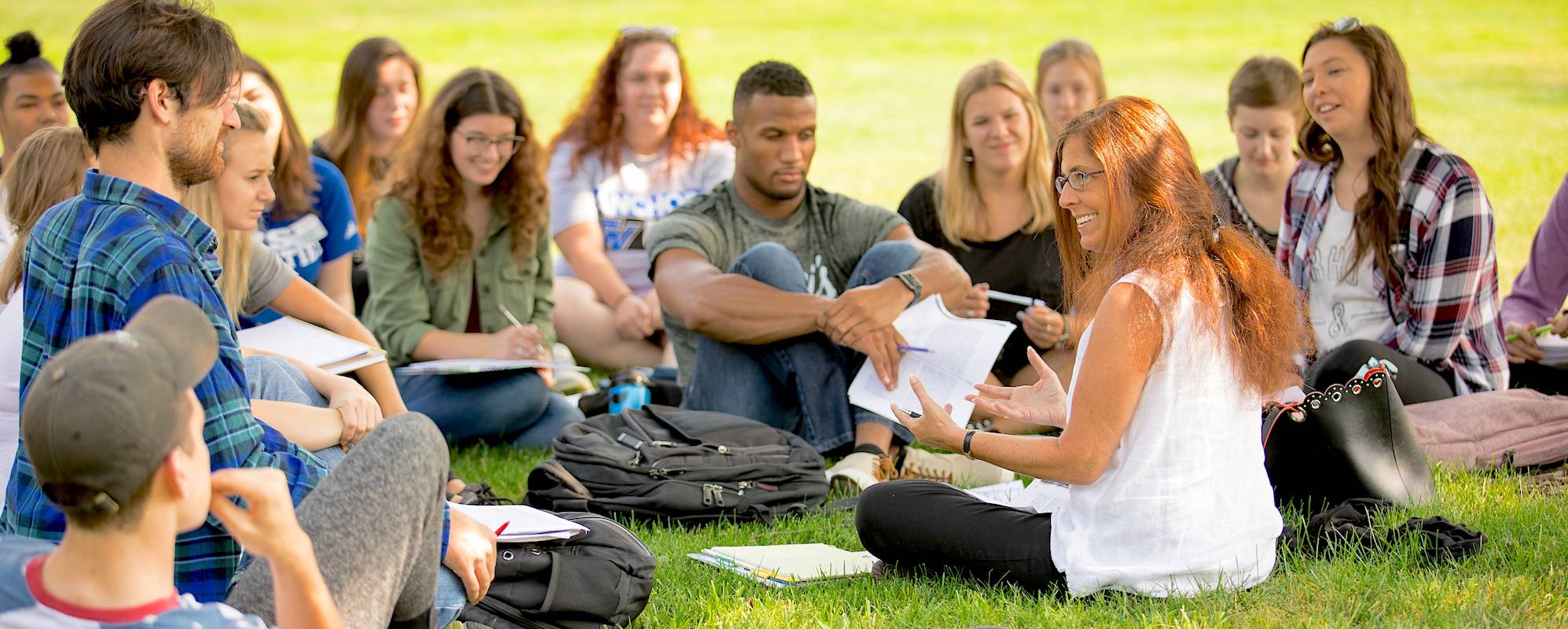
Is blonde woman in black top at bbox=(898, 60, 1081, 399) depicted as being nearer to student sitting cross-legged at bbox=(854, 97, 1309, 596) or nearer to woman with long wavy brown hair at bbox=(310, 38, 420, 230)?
student sitting cross-legged at bbox=(854, 97, 1309, 596)

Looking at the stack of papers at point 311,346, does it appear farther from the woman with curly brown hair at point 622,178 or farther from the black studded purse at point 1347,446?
the black studded purse at point 1347,446

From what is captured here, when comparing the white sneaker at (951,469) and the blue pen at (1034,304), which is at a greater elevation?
the blue pen at (1034,304)

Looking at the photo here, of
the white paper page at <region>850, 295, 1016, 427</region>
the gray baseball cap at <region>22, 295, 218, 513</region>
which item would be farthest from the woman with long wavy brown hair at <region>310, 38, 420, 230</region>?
the gray baseball cap at <region>22, 295, 218, 513</region>

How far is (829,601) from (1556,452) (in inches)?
106

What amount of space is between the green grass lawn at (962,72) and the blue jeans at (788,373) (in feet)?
2.44

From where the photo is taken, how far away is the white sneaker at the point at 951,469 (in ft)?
15.7

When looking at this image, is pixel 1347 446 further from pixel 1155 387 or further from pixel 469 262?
pixel 469 262

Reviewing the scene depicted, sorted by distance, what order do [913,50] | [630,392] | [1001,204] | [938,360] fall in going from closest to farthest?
[938,360] < [630,392] < [1001,204] < [913,50]

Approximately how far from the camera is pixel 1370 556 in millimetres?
3521

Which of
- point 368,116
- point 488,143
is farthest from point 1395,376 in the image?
point 368,116

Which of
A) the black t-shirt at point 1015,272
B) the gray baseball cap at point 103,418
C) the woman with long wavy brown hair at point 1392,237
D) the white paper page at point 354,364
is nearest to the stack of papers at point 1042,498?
the woman with long wavy brown hair at point 1392,237

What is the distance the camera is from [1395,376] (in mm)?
4691

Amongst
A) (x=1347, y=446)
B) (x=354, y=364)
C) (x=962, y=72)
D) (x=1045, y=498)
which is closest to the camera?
(x=1045, y=498)

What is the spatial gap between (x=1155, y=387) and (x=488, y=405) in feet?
9.75
